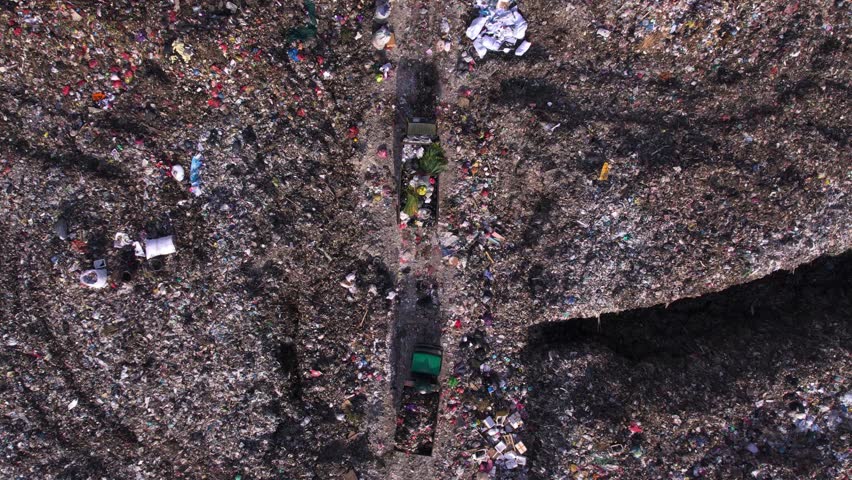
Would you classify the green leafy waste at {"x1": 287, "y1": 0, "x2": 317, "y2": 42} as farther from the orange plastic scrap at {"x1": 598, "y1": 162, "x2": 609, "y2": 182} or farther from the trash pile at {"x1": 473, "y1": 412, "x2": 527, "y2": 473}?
the trash pile at {"x1": 473, "y1": 412, "x2": 527, "y2": 473}

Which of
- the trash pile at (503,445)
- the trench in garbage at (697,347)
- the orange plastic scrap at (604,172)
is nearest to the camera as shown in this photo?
the trench in garbage at (697,347)

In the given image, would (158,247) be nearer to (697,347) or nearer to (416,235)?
(416,235)

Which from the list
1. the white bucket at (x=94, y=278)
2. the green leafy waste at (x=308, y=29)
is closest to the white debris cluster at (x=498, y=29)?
the green leafy waste at (x=308, y=29)

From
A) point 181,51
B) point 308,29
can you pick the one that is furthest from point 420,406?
point 181,51

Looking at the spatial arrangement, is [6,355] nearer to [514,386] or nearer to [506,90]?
[514,386]

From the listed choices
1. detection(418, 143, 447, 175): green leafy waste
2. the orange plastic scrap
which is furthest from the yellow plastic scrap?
the orange plastic scrap

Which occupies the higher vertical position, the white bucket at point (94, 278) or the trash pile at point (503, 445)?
the white bucket at point (94, 278)

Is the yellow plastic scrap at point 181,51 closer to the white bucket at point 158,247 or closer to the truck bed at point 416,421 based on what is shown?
the white bucket at point 158,247

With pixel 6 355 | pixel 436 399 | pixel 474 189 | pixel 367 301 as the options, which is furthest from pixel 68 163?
pixel 436 399
